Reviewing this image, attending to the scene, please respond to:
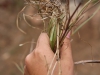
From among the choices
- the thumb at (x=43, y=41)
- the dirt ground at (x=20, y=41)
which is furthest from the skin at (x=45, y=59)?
the dirt ground at (x=20, y=41)

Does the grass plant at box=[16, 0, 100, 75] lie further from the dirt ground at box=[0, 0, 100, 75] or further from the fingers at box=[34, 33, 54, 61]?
the dirt ground at box=[0, 0, 100, 75]

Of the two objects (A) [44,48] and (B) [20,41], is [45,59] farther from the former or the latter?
(B) [20,41]

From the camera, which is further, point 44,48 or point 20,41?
point 20,41

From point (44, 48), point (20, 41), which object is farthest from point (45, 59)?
point (20, 41)

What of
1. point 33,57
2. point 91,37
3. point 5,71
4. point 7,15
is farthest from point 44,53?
point 7,15

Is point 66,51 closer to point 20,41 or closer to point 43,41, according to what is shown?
point 43,41

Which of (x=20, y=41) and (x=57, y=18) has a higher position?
(x=57, y=18)

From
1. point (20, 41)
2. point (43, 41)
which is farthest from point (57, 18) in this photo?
point (20, 41)
